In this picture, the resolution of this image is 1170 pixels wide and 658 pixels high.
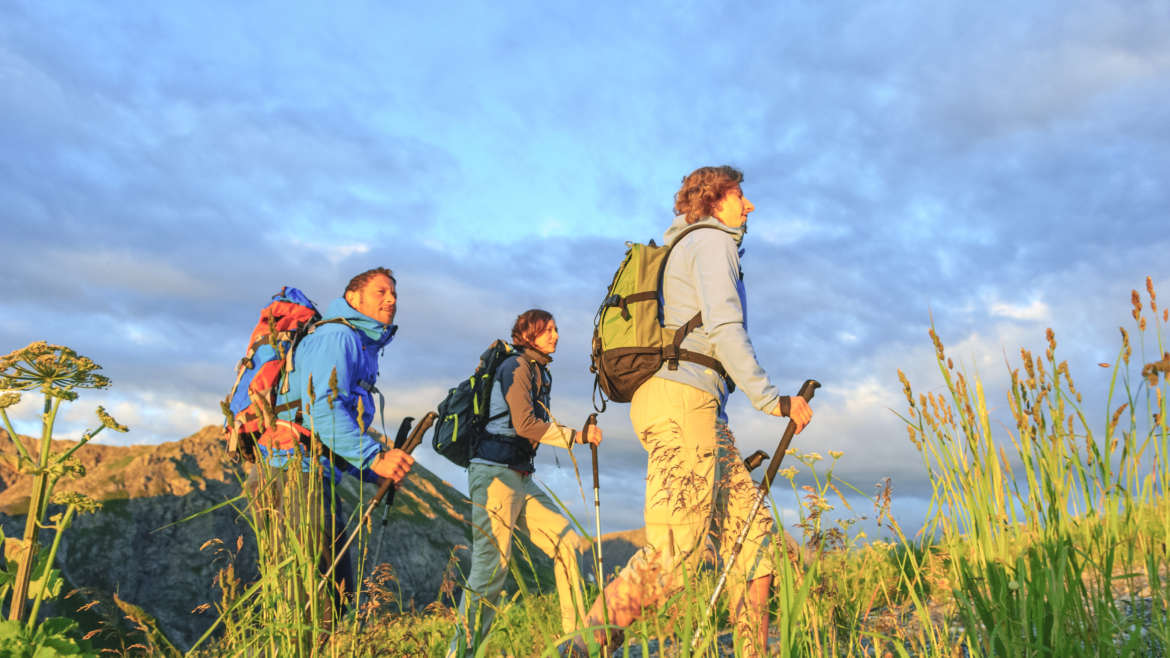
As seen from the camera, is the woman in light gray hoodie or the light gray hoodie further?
the light gray hoodie

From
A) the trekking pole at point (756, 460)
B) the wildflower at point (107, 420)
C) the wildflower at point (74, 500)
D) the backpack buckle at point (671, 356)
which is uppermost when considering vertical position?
the backpack buckle at point (671, 356)

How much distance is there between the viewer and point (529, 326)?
6.26m

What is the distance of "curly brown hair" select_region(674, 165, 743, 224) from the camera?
4.05 metres

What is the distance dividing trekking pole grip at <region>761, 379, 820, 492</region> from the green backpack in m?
0.39

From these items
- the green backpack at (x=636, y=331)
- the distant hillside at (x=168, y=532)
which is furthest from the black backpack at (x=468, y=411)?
the distant hillside at (x=168, y=532)

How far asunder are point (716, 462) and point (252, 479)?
2.60 m

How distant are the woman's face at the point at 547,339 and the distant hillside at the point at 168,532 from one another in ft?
19.2

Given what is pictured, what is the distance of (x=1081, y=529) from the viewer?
10.3 feet

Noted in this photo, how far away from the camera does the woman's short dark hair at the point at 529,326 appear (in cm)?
625

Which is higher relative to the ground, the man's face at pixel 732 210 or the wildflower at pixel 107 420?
the man's face at pixel 732 210

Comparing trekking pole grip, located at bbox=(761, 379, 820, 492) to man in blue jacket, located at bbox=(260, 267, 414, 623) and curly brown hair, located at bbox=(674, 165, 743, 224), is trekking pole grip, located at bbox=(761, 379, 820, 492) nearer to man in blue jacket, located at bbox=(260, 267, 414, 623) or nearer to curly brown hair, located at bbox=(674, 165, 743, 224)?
curly brown hair, located at bbox=(674, 165, 743, 224)

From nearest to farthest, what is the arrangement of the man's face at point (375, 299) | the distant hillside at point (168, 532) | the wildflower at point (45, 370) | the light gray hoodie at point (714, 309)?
the wildflower at point (45, 370), the light gray hoodie at point (714, 309), the man's face at point (375, 299), the distant hillside at point (168, 532)

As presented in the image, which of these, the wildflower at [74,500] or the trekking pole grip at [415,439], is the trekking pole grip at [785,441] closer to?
the trekking pole grip at [415,439]

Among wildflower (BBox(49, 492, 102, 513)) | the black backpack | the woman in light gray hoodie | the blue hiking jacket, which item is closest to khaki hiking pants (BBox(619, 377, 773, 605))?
the woman in light gray hoodie
